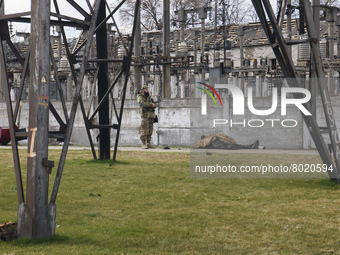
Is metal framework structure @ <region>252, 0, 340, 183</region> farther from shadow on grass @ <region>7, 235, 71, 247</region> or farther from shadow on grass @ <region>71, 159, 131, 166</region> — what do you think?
shadow on grass @ <region>71, 159, 131, 166</region>

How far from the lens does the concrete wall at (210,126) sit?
22.5 m

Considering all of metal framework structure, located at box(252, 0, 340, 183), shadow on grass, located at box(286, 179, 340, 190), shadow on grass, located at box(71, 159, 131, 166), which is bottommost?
shadow on grass, located at box(71, 159, 131, 166)

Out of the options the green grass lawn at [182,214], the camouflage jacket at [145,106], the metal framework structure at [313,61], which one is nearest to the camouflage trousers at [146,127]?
the camouflage jacket at [145,106]

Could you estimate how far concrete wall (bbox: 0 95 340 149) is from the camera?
73.8 feet

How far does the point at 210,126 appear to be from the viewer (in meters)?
24.1

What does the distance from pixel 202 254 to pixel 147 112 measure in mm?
16117

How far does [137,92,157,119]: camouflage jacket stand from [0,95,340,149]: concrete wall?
7.13 ft

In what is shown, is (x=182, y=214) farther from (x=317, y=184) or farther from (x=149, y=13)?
(x=149, y=13)

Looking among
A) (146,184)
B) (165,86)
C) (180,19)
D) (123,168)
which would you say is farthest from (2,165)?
(180,19)

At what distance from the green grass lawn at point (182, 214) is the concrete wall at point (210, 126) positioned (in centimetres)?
943

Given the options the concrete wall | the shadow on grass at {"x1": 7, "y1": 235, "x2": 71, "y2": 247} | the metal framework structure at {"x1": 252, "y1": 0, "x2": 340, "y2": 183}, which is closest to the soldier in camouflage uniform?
the concrete wall

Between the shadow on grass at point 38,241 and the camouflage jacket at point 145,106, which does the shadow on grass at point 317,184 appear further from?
the camouflage jacket at point 145,106

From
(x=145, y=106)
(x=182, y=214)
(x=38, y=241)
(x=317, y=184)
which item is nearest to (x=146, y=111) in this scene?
(x=145, y=106)

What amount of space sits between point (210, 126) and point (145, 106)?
11.3ft
